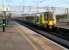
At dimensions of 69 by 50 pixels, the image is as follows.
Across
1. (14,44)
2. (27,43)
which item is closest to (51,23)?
(27,43)

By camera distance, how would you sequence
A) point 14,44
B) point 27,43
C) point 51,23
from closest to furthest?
1. point 14,44
2. point 27,43
3. point 51,23

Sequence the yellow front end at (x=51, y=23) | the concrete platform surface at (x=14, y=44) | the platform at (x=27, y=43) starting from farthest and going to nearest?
the yellow front end at (x=51, y=23), the platform at (x=27, y=43), the concrete platform surface at (x=14, y=44)

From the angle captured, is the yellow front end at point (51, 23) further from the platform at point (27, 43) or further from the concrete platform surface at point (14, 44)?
the concrete platform surface at point (14, 44)

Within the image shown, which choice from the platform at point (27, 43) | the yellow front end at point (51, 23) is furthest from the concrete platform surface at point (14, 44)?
the yellow front end at point (51, 23)

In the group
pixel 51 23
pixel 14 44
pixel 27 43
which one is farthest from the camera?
pixel 51 23

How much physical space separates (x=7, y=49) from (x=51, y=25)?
28543 mm

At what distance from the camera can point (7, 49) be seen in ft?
53.8

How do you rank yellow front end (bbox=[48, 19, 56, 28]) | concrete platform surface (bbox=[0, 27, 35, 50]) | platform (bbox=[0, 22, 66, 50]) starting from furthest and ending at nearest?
1. yellow front end (bbox=[48, 19, 56, 28])
2. platform (bbox=[0, 22, 66, 50])
3. concrete platform surface (bbox=[0, 27, 35, 50])

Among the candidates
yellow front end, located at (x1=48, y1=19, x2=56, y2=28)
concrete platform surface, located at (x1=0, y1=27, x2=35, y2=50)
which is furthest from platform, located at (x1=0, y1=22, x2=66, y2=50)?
yellow front end, located at (x1=48, y1=19, x2=56, y2=28)

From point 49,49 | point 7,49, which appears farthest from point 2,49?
point 49,49

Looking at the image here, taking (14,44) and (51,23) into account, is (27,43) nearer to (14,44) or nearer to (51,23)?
(14,44)

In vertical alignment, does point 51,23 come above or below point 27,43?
above

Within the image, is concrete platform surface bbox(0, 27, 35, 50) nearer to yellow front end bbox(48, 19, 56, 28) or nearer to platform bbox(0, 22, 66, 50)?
platform bbox(0, 22, 66, 50)

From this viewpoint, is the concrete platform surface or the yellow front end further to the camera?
the yellow front end
